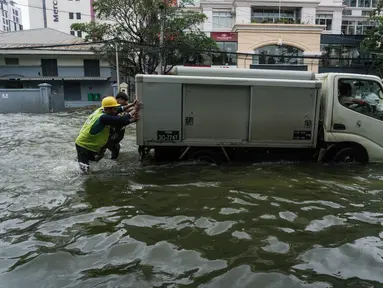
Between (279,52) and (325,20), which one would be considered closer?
(279,52)

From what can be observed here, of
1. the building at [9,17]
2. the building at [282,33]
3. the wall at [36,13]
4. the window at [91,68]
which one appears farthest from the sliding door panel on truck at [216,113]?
the building at [9,17]

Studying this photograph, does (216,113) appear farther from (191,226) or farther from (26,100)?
(26,100)

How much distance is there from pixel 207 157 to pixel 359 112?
3.30m

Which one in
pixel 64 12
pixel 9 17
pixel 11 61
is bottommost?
pixel 11 61

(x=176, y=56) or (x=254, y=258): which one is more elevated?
(x=176, y=56)

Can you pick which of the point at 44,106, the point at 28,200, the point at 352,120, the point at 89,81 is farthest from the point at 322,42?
the point at 28,200

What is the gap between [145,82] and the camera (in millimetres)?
7578

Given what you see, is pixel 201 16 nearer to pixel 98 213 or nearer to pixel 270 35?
pixel 270 35

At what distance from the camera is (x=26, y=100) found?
26156 mm

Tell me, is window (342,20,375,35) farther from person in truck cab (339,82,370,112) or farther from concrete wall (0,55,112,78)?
person in truck cab (339,82,370,112)

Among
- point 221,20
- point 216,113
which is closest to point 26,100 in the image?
point 216,113

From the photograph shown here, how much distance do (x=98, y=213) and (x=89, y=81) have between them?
116 ft

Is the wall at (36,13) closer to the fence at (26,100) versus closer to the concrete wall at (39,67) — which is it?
the concrete wall at (39,67)

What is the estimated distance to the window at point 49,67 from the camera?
1507 inches
